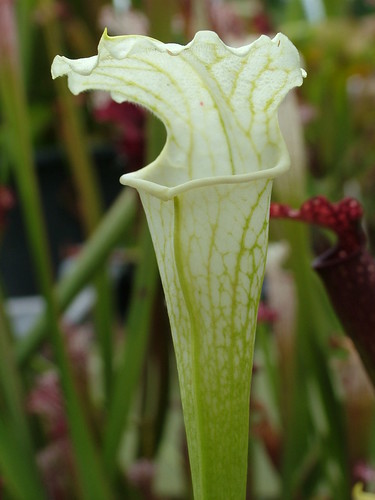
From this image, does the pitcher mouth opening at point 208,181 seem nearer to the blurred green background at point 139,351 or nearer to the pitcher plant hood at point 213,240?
the pitcher plant hood at point 213,240

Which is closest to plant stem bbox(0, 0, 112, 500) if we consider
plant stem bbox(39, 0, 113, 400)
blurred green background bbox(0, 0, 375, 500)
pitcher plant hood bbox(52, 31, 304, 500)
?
blurred green background bbox(0, 0, 375, 500)

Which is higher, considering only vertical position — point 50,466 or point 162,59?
point 162,59

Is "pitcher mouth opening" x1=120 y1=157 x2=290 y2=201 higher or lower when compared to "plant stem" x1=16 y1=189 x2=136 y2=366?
higher

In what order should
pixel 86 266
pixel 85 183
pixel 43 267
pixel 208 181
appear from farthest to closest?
pixel 85 183
pixel 86 266
pixel 43 267
pixel 208 181

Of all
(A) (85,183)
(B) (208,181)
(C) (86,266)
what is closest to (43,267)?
(C) (86,266)

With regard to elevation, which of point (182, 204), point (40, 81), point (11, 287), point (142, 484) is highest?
point (40, 81)

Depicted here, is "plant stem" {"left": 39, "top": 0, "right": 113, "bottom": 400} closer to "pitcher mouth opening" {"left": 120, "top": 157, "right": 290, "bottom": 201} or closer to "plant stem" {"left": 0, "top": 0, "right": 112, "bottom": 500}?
"plant stem" {"left": 0, "top": 0, "right": 112, "bottom": 500}

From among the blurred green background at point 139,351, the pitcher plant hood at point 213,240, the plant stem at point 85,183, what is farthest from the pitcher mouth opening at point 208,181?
the plant stem at point 85,183

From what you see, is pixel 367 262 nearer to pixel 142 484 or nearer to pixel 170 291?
pixel 170 291

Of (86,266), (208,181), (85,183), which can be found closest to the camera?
(208,181)

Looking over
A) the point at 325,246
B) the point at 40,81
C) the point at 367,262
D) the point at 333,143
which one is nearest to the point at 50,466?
the point at 325,246

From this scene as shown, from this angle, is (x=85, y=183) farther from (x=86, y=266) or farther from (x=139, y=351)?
(x=139, y=351)
